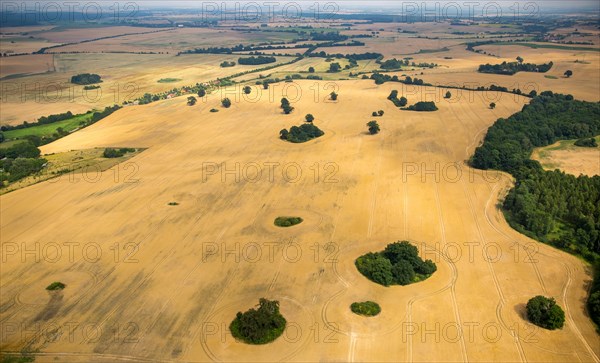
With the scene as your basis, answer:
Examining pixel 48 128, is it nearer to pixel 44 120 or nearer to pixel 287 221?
pixel 44 120

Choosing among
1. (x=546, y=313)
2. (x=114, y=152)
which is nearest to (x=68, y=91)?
(x=114, y=152)

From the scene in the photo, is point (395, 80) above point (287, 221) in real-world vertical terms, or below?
above

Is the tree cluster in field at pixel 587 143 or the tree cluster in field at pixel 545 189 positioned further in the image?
the tree cluster in field at pixel 587 143

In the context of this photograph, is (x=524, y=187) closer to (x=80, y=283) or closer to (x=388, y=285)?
(x=388, y=285)

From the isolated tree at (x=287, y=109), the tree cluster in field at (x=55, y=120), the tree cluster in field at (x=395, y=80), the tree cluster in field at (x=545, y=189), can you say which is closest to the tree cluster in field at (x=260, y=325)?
the tree cluster in field at (x=545, y=189)

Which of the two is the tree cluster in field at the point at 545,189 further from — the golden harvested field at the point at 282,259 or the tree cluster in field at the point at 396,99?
the tree cluster in field at the point at 396,99

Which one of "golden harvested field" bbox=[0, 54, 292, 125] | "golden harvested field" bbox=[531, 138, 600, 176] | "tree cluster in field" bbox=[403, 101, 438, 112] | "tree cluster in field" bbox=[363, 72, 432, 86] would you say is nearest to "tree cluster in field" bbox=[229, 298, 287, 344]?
"golden harvested field" bbox=[531, 138, 600, 176]
